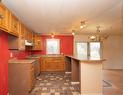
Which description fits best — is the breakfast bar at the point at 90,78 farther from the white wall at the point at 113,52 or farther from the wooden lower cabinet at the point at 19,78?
the white wall at the point at 113,52

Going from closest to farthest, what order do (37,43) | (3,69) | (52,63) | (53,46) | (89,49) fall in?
(3,69)
(52,63)
(37,43)
(53,46)
(89,49)

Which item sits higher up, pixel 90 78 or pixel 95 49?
pixel 95 49

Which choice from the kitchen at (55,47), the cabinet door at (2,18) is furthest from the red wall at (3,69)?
the cabinet door at (2,18)

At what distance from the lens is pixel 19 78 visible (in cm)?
454

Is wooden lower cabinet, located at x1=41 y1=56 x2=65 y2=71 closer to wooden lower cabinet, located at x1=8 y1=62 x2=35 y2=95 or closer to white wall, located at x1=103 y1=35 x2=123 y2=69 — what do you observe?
white wall, located at x1=103 y1=35 x2=123 y2=69

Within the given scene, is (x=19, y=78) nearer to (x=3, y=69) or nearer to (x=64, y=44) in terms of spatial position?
(x=3, y=69)

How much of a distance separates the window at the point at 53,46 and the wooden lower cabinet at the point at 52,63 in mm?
865

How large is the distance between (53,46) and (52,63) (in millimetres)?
1231

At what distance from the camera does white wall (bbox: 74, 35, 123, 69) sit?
1015 centimetres

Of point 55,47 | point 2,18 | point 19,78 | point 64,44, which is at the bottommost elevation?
point 19,78

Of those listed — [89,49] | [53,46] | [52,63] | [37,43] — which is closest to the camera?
[52,63]

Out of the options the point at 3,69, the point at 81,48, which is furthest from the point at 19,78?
the point at 81,48

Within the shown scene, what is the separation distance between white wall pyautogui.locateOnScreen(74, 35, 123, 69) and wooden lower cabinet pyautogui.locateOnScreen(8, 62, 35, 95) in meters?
6.70

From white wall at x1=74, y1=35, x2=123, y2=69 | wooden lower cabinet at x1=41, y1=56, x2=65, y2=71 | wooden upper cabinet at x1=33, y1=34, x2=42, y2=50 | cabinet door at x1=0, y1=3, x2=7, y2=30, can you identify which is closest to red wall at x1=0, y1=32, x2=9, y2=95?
cabinet door at x1=0, y1=3, x2=7, y2=30
